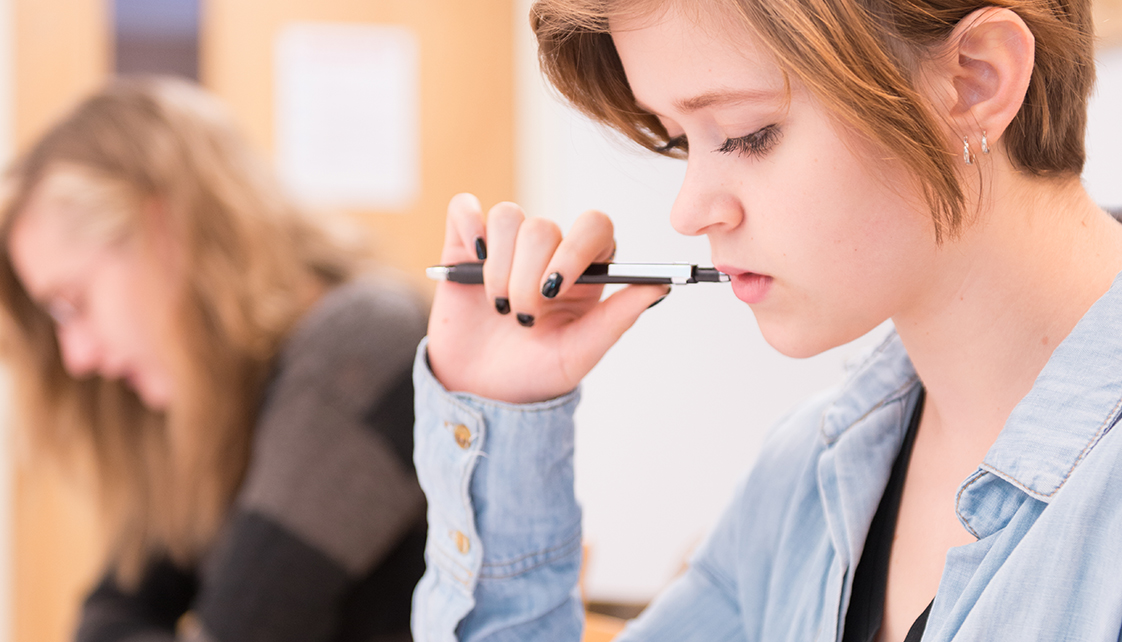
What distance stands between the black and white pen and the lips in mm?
30

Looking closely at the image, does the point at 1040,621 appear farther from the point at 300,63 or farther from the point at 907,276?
the point at 300,63

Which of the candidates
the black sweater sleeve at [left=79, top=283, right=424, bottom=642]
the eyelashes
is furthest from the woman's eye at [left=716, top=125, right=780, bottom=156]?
the black sweater sleeve at [left=79, top=283, right=424, bottom=642]

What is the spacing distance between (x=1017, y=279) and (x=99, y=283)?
1144 millimetres

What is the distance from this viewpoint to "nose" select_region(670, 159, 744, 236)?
1.78ft

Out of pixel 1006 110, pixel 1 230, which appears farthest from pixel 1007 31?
pixel 1 230

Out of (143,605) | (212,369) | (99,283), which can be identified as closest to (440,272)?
(212,369)

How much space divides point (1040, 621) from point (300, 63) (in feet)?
6.53

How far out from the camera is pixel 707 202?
55 centimetres

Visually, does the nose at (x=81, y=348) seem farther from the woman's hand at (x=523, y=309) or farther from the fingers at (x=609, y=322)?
the fingers at (x=609, y=322)

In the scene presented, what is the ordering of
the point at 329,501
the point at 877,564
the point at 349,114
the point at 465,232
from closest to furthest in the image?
the point at 877,564, the point at 465,232, the point at 329,501, the point at 349,114

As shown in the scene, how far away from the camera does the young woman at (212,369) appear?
105 centimetres

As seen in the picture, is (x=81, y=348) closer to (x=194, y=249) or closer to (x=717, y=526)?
(x=194, y=249)

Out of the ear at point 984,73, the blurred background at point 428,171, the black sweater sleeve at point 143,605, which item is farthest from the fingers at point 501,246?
the blurred background at point 428,171

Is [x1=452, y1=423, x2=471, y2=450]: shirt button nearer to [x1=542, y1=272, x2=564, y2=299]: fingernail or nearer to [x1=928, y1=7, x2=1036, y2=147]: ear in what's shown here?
[x1=542, y1=272, x2=564, y2=299]: fingernail
